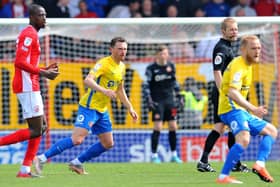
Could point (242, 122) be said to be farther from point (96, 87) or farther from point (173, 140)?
point (173, 140)

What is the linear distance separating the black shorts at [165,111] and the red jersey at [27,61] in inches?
194

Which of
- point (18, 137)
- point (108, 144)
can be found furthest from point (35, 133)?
point (108, 144)

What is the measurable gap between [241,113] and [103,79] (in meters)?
2.44

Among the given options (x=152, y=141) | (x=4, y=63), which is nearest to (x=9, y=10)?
(x=4, y=63)

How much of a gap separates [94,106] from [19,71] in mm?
1335

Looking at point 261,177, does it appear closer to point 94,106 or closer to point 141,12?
point 94,106

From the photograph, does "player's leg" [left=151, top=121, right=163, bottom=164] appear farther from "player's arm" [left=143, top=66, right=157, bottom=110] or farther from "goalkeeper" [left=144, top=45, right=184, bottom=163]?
"player's arm" [left=143, top=66, right=157, bottom=110]

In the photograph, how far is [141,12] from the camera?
19703 mm

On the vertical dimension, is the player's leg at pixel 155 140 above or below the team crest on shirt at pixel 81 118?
below

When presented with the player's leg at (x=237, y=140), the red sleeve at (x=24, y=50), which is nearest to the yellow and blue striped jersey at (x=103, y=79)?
the red sleeve at (x=24, y=50)

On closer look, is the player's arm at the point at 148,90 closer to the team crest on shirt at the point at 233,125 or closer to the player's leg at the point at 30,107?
the player's leg at the point at 30,107

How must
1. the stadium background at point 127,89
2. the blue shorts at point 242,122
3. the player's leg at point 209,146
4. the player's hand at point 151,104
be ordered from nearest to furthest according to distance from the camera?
1. the blue shorts at point 242,122
2. the player's leg at point 209,146
3. the player's hand at point 151,104
4. the stadium background at point 127,89

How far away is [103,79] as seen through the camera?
12.0m

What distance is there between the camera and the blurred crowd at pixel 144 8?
62.6 ft
